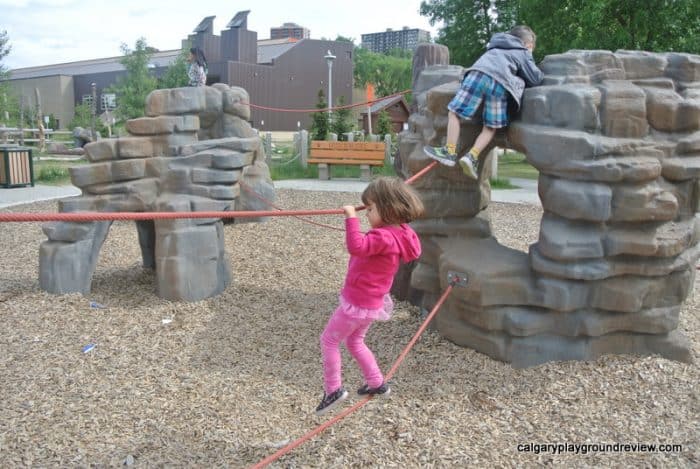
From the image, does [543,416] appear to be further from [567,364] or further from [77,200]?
[77,200]

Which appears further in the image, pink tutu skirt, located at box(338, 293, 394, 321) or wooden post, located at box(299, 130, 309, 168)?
wooden post, located at box(299, 130, 309, 168)

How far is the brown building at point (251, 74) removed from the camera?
31953 millimetres

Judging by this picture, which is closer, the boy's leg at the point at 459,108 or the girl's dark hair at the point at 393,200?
the girl's dark hair at the point at 393,200

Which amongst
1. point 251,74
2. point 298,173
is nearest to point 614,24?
point 298,173

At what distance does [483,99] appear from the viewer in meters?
3.75

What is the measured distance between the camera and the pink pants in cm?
278

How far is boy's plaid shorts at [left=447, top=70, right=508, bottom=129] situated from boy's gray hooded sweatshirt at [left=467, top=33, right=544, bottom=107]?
0.04 meters

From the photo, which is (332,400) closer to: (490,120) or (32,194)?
(490,120)

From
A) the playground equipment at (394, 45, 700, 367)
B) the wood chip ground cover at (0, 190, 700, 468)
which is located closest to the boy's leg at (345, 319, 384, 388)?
the wood chip ground cover at (0, 190, 700, 468)

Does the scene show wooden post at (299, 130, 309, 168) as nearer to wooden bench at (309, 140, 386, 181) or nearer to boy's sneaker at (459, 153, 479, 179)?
wooden bench at (309, 140, 386, 181)

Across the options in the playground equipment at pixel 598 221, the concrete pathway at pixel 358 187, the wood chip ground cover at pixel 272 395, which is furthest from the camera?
the concrete pathway at pixel 358 187

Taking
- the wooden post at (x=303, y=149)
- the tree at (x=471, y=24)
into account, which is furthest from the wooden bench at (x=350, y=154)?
the tree at (x=471, y=24)

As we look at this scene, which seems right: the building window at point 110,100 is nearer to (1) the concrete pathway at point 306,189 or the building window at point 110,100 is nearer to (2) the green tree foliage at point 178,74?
(2) the green tree foliage at point 178,74
